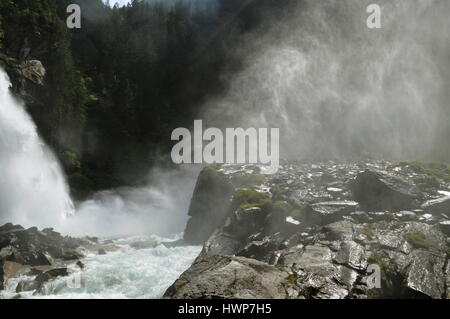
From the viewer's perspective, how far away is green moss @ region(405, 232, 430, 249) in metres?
14.0

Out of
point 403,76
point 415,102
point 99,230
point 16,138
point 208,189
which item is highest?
point 403,76

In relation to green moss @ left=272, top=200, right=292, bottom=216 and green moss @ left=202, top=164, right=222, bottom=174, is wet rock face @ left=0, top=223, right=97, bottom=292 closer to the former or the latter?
green moss @ left=202, top=164, right=222, bottom=174

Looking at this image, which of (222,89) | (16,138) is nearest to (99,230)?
(16,138)

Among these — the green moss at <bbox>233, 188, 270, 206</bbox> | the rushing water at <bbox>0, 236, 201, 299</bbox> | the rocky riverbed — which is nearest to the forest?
the rocky riverbed

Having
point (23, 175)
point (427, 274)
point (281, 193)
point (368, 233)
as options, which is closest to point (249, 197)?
point (281, 193)

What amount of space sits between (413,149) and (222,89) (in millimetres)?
41772

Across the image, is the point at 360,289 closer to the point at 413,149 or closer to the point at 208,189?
the point at 208,189

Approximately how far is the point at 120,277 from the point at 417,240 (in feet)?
47.7

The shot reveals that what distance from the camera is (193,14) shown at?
89.2m

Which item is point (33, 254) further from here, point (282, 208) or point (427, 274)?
point (427, 274)

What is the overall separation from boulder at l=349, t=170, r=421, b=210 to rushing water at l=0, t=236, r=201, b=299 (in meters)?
11.1

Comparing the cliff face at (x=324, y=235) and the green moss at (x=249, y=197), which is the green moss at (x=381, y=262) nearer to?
the cliff face at (x=324, y=235)

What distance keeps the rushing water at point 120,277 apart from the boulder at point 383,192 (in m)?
11.1

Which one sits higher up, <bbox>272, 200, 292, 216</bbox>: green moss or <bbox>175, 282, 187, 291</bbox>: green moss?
<bbox>175, 282, 187, 291</bbox>: green moss
